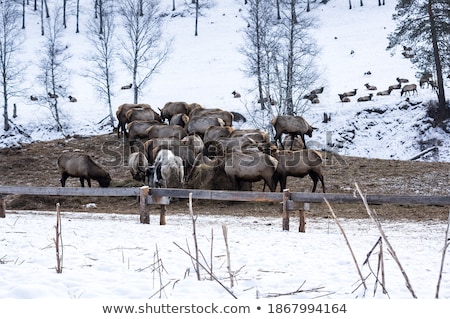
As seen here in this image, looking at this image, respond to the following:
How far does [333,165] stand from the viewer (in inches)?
815

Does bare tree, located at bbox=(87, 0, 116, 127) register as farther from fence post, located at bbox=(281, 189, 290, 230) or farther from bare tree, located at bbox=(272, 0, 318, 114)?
fence post, located at bbox=(281, 189, 290, 230)

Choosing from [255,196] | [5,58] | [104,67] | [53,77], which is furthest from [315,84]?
[255,196]

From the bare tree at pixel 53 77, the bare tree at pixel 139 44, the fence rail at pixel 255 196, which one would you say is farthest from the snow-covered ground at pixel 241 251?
the bare tree at pixel 139 44

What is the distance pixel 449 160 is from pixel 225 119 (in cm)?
1035

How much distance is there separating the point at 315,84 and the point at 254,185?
70.6 feet

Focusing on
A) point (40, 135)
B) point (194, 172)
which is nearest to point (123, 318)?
point (194, 172)

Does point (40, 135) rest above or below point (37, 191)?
above

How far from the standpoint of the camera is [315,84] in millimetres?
37500

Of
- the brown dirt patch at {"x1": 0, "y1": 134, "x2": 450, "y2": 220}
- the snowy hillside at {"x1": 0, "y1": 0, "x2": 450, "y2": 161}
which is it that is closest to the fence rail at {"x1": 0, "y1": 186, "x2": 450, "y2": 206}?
the brown dirt patch at {"x1": 0, "y1": 134, "x2": 450, "y2": 220}

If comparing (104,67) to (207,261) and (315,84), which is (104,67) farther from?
(207,261)

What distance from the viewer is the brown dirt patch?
46.5ft

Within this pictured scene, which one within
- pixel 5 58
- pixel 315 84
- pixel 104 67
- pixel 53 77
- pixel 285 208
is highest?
pixel 5 58

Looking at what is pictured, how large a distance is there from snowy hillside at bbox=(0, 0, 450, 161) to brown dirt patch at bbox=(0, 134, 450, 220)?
3.93 metres

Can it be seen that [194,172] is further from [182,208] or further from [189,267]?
[189,267]
